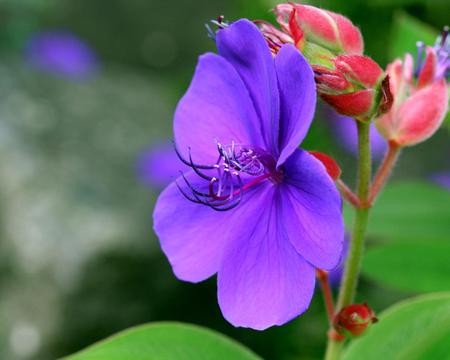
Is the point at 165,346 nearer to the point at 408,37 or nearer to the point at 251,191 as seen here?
the point at 251,191

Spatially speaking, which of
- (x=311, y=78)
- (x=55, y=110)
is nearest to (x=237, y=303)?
(x=311, y=78)

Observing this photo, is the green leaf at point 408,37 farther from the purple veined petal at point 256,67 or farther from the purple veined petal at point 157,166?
the purple veined petal at point 157,166

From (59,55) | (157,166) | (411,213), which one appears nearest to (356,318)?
(411,213)

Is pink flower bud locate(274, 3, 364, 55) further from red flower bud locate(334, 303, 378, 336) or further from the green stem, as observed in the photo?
red flower bud locate(334, 303, 378, 336)

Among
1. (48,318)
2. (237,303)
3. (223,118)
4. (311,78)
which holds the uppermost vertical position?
(311,78)

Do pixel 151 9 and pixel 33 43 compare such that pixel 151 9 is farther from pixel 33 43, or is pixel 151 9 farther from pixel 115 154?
pixel 115 154

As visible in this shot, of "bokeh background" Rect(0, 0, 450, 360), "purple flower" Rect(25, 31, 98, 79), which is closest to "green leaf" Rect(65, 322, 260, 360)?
"bokeh background" Rect(0, 0, 450, 360)

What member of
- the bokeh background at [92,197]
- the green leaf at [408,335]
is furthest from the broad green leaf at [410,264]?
the bokeh background at [92,197]
